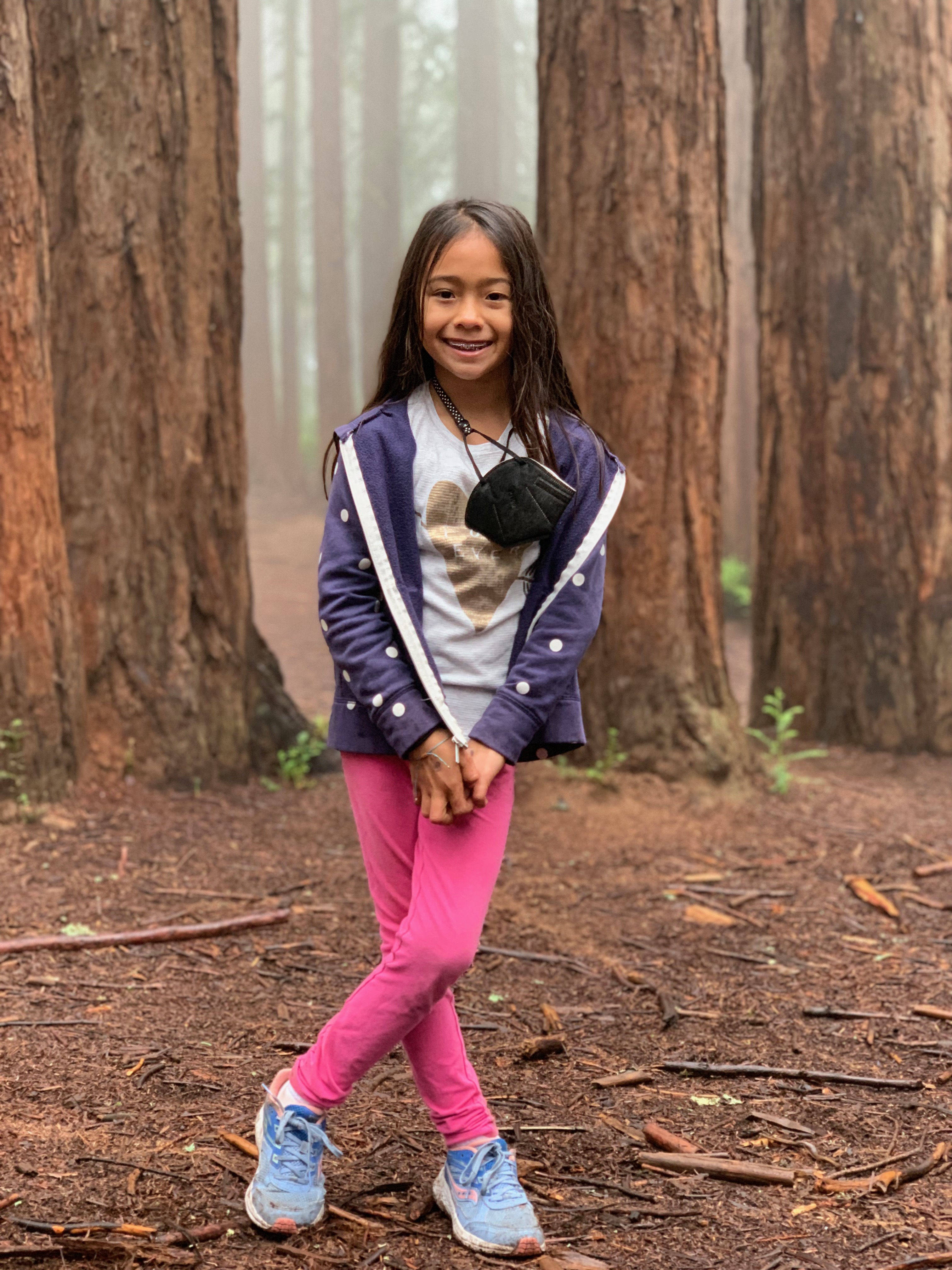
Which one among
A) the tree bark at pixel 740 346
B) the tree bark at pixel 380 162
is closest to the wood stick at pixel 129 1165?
the tree bark at pixel 740 346

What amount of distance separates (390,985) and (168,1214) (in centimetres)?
71

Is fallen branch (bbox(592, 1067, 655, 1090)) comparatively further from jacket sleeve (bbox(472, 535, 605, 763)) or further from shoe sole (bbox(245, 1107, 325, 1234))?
jacket sleeve (bbox(472, 535, 605, 763))

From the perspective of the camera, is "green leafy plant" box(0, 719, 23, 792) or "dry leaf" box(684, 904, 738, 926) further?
"green leafy plant" box(0, 719, 23, 792)

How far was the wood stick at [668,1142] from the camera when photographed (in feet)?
9.70

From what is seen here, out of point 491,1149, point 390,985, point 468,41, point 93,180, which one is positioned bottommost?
point 491,1149

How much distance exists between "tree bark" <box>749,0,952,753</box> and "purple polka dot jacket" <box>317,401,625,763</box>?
4.78 meters

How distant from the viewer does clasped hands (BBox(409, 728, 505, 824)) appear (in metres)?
2.35

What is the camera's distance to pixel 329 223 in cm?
2370

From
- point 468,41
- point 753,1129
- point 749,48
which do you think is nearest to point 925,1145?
point 753,1129

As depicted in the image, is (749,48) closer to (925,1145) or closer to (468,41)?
(925,1145)

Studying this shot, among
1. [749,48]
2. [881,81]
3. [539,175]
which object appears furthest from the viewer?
[749,48]

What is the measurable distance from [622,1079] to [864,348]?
4799mm

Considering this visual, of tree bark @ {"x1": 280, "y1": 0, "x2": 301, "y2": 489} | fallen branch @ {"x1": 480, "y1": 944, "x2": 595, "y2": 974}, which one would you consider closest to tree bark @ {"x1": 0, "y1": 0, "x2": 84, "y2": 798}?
fallen branch @ {"x1": 480, "y1": 944, "x2": 595, "y2": 974}

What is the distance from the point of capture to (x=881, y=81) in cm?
676
